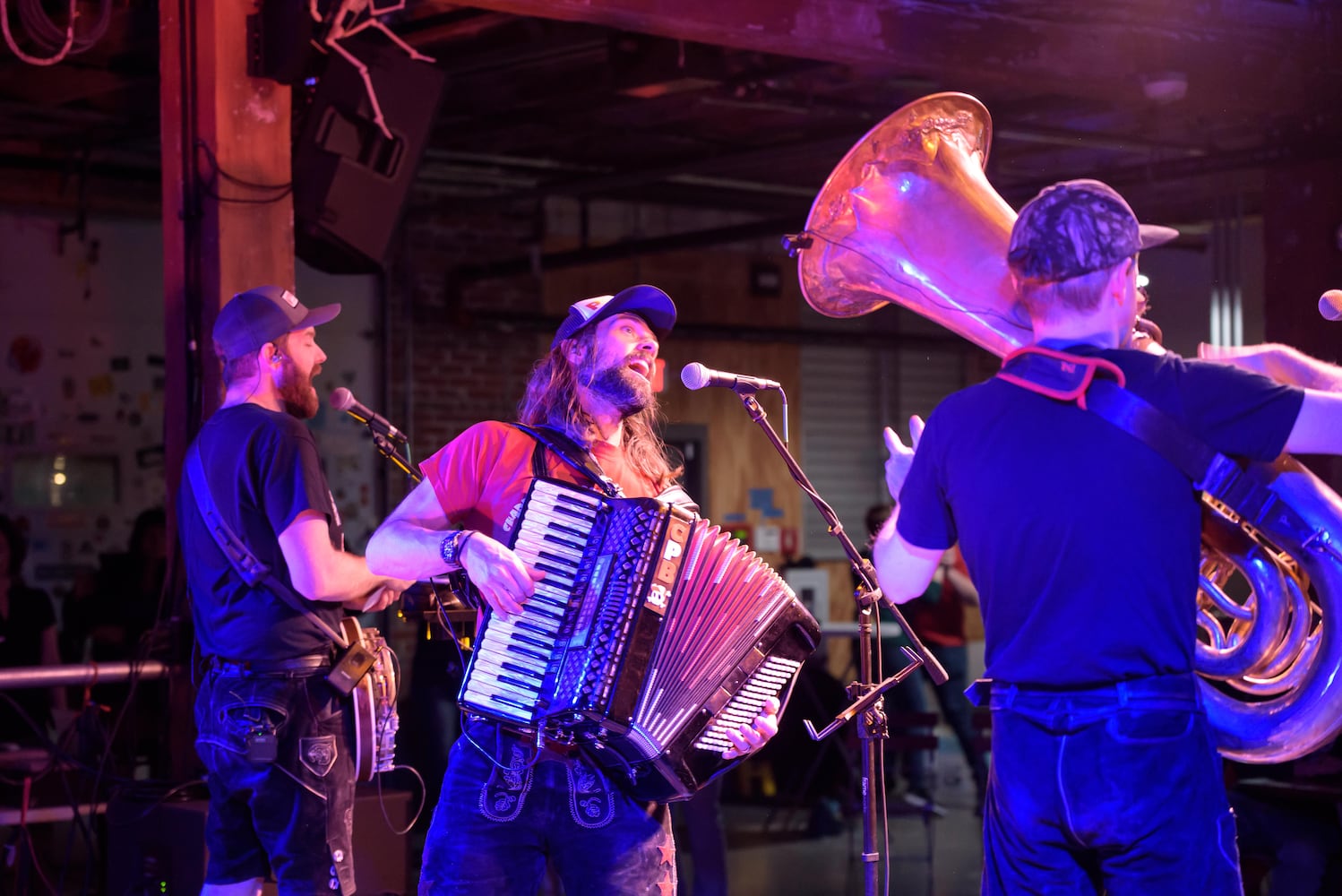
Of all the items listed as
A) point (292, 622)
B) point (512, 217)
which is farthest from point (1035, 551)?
point (512, 217)

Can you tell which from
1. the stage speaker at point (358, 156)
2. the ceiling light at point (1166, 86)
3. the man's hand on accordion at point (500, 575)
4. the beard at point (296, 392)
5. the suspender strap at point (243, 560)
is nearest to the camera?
the man's hand on accordion at point (500, 575)

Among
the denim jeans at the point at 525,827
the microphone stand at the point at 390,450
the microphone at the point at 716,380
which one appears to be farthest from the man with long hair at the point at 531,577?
the microphone stand at the point at 390,450

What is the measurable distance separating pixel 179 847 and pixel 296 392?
150 centimetres

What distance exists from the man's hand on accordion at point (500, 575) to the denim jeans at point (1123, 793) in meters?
0.94

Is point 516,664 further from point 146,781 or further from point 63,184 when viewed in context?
point 63,184

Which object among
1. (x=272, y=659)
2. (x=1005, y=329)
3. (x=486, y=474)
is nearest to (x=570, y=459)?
(x=486, y=474)

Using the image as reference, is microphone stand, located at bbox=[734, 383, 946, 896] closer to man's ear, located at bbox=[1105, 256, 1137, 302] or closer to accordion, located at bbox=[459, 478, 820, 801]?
accordion, located at bbox=[459, 478, 820, 801]

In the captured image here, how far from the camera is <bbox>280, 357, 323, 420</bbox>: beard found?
4.07 meters

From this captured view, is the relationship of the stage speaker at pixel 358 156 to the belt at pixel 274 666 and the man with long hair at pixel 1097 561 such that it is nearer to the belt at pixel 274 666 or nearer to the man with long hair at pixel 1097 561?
the belt at pixel 274 666

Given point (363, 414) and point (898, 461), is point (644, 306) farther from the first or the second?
point (363, 414)

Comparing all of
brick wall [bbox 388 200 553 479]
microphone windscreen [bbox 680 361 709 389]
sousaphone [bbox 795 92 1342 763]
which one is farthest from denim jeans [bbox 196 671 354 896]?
brick wall [bbox 388 200 553 479]

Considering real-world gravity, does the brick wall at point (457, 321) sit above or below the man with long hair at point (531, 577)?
above

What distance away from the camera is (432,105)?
5.76 metres

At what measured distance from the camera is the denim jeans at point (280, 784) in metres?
3.69
